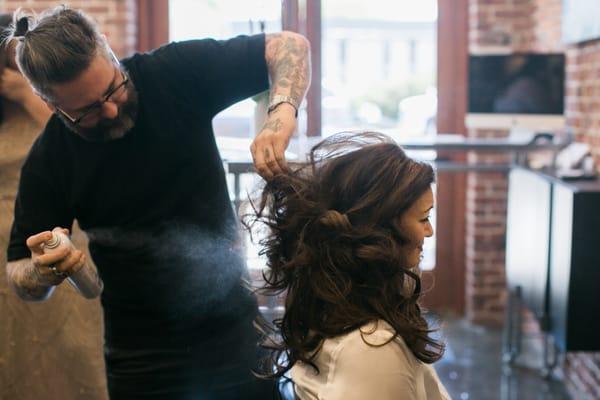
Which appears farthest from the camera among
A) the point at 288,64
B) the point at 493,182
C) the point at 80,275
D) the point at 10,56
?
the point at 493,182

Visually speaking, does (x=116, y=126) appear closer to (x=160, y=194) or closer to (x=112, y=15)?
(x=160, y=194)

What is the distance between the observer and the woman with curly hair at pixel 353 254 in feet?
4.24

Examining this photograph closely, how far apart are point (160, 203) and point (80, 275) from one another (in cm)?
26

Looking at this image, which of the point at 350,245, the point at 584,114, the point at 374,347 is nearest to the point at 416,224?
the point at 350,245

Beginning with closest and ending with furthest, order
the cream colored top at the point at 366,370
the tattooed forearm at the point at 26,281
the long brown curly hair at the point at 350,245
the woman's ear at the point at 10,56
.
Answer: the cream colored top at the point at 366,370 < the long brown curly hair at the point at 350,245 < the tattooed forearm at the point at 26,281 < the woman's ear at the point at 10,56

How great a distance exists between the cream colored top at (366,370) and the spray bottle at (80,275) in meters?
0.48

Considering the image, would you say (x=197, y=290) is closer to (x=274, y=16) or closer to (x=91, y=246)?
(x=91, y=246)

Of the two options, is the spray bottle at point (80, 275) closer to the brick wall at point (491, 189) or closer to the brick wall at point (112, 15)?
the brick wall at point (112, 15)

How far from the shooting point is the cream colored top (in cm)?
121

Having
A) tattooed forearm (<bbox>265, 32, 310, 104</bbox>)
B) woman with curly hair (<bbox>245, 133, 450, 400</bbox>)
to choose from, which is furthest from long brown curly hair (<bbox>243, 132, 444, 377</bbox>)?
tattooed forearm (<bbox>265, 32, 310, 104</bbox>)

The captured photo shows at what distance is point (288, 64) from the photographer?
167cm

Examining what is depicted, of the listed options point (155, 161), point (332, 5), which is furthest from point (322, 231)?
point (332, 5)

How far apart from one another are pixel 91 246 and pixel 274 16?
91 cm

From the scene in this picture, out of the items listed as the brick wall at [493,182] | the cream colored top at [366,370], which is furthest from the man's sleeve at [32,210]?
the brick wall at [493,182]
